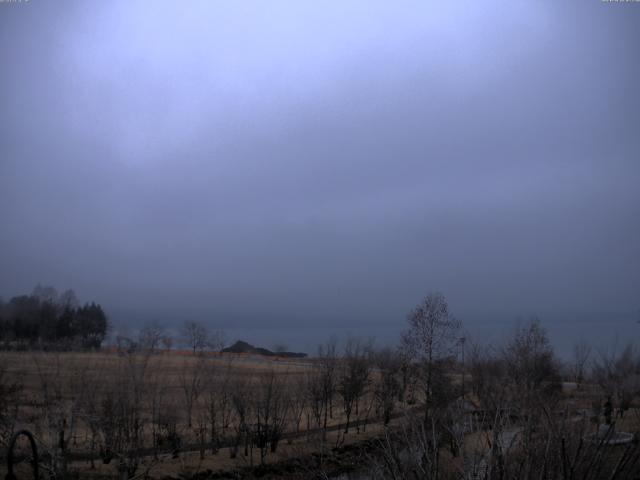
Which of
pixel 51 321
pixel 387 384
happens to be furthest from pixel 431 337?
pixel 51 321

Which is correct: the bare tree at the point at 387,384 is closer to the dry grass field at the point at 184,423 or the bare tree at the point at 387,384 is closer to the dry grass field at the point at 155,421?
the dry grass field at the point at 184,423

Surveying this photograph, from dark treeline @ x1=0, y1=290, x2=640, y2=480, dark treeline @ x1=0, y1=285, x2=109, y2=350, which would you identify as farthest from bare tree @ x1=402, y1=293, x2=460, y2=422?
dark treeline @ x1=0, y1=285, x2=109, y2=350

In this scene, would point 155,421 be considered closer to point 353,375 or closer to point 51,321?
point 353,375

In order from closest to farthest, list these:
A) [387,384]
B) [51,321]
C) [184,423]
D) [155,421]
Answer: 1. [155,421]
2. [184,423]
3. [387,384]
4. [51,321]

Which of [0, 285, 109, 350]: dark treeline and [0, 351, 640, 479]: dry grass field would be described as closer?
[0, 351, 640, 479]: dry grass field

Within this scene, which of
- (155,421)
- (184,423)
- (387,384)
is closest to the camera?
(155,421)

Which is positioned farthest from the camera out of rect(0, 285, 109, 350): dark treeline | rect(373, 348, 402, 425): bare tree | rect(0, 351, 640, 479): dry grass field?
rect(0, 285, 109, 350): dark treeline

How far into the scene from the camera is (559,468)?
442 inches

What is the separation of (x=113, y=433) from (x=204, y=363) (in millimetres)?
18736

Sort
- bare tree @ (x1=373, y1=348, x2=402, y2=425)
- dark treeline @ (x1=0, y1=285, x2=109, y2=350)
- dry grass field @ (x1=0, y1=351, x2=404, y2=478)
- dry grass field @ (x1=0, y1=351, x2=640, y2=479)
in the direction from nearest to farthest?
dry grass field @ (x1=0, y1=351, x2=640, y2=479) < dry grass field @ (x1=0, y1=351, x2=404, y2=478) < bare tree @ (x1=373, y1=348, x2=402, y2=425) < dark treeline @ (x1=0, y1=285, x2=109, y2=350)

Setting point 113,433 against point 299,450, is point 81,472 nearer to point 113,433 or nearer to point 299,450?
point 113,433

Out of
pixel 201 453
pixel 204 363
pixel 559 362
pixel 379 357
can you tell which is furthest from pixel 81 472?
pixel 559 362

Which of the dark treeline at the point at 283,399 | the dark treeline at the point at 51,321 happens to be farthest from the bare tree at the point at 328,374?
the dark treeline at the point at 51,321

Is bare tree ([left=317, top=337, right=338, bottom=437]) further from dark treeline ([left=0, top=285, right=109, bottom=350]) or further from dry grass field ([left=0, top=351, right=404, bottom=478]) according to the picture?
dark treeline ([left=0, top=285, right=109, bottom=350])
